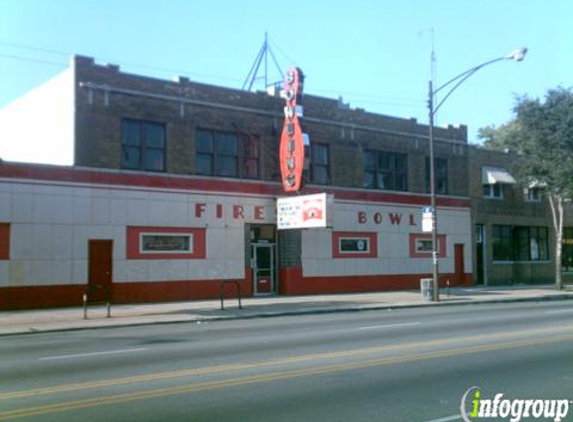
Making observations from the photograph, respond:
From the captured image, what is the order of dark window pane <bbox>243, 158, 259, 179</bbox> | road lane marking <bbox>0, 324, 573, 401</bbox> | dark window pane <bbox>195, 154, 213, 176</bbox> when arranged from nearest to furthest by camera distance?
1. road lane marking <bbox>0, 324, 573, 401</bbox>
2. dark window pane <bbox>195, 154, 213, 176</bbox>
3. dark window pane <bbox>243, 158, 259, 179</bbox>

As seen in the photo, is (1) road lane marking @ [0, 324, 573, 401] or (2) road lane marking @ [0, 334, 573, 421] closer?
(2) road lane marking @ [0, 334, 573, 421]

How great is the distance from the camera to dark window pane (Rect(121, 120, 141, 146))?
25.6 meters

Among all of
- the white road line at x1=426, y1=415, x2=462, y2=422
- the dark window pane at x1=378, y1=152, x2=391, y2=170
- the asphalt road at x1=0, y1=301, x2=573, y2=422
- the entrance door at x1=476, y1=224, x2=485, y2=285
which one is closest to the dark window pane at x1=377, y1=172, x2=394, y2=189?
the dark window pane at x1=378, y1=152, x2=391, y2=170

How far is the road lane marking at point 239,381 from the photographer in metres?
7.95

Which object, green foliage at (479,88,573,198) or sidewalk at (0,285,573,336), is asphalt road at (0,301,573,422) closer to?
sidewalk at (0,285,573,336)

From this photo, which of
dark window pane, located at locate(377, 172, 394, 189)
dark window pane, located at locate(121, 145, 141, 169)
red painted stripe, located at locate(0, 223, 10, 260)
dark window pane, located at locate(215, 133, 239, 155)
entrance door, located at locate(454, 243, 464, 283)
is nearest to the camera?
red painted stripe, located at locate(0, 223, 10, 260)

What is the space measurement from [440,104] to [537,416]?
67.0 ft

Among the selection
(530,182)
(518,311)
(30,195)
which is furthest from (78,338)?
(530,182)

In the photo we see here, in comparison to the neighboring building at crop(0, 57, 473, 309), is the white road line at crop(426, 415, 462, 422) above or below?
below

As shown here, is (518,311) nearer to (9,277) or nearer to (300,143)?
(300,143)

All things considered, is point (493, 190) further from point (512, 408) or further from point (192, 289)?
point (512, 408)

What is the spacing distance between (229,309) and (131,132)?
7.87m

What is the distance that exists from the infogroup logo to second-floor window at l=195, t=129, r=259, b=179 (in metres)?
20.5

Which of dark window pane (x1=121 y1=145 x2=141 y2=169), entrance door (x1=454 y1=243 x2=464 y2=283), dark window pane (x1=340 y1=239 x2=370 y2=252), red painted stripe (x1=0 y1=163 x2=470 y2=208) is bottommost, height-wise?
entrance door (x1=454 y1=243 x2=464 y2=283)
